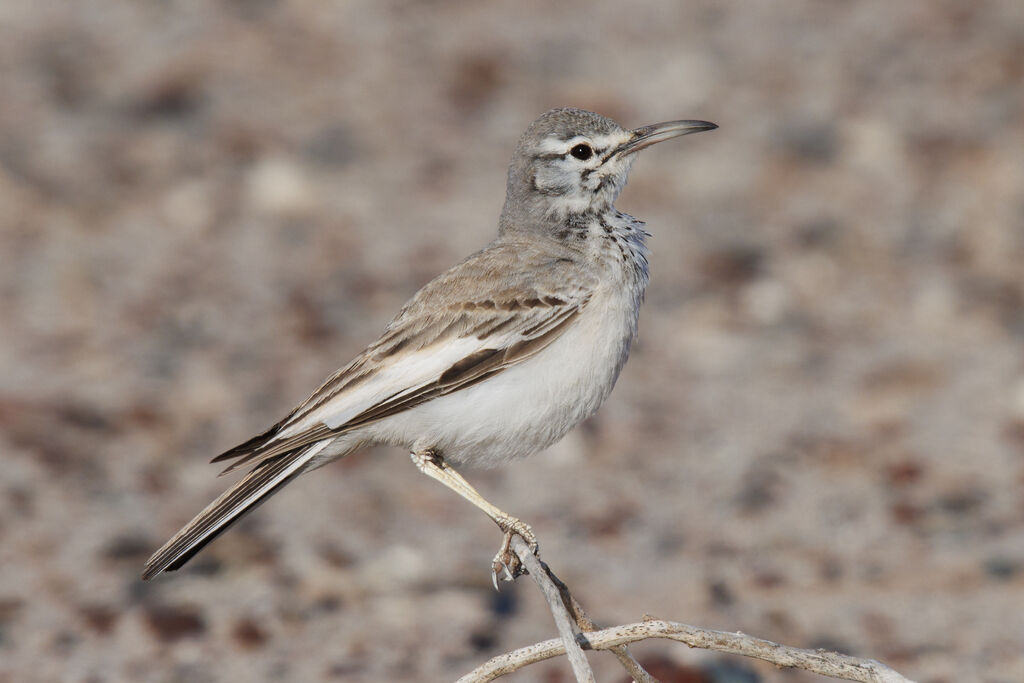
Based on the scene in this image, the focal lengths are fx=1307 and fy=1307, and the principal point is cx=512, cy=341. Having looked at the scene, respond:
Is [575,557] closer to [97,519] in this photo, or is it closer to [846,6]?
[97,519]

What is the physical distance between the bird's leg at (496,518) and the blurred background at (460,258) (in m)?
2.36

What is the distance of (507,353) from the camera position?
538 centimetres

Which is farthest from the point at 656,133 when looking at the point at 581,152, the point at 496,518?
the point at 496,518

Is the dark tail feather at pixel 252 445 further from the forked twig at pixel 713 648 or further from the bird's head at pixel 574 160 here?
the bird's head at pixel 574 160

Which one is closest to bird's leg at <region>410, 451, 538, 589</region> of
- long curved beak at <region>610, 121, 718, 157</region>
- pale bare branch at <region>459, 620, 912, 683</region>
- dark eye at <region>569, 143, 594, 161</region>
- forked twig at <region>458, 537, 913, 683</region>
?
forked twig at <region>458, 537, 913, 683</region>

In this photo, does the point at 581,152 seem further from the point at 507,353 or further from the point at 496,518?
the point at 496,518

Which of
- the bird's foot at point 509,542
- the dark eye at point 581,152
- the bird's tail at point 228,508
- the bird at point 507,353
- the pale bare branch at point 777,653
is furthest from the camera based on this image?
the dark eye at point 581,152

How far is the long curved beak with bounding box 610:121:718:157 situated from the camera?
5611 mm

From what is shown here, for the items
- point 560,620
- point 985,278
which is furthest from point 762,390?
point 560,620

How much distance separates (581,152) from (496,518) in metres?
1.72

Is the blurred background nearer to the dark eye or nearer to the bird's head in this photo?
the bird's head

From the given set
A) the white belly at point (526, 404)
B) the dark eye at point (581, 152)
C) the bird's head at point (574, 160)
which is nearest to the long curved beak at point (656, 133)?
the bird's head at point (574, 160)

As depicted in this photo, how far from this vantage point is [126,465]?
9359mm

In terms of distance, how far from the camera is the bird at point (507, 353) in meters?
5.14
